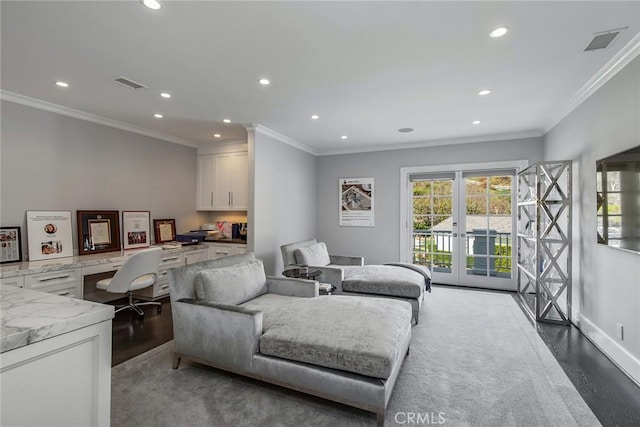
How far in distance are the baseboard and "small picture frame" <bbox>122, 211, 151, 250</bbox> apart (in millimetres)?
5532

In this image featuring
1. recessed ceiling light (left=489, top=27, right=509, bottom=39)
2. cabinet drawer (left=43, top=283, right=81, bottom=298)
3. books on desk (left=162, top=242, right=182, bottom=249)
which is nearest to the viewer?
recessed ceiling light (left=489, top=27, right=509, bottom=39)

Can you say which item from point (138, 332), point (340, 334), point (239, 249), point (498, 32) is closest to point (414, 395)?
point (340, 334)

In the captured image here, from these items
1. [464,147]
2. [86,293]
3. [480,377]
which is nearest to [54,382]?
[480,377]

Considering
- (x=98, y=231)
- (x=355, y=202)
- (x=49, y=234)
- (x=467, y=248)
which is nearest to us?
(x=49, y=234)

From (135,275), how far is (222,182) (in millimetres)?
2204

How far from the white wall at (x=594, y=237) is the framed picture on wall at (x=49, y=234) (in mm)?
5657

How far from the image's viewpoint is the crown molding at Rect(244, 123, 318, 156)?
4.29 m

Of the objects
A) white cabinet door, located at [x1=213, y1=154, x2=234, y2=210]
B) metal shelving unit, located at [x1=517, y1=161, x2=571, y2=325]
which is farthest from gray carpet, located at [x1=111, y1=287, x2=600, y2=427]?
white cabinet door, located at [x1=213, y1=154, x2=234, y2=210]

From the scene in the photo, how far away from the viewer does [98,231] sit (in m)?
4.00

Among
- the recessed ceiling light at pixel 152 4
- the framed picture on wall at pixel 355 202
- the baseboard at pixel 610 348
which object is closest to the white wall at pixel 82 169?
the recessed ceiling light at pixel 152 4

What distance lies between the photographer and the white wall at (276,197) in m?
4.29

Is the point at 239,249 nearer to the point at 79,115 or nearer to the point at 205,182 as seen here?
the point at 205,182

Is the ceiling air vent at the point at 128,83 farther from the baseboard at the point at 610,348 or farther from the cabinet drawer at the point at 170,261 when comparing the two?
the baseboard at the point at 610,348

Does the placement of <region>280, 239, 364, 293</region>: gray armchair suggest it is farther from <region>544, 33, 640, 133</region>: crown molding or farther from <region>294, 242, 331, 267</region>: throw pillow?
<region>544, 33, 640, 133</region>: crown molding
